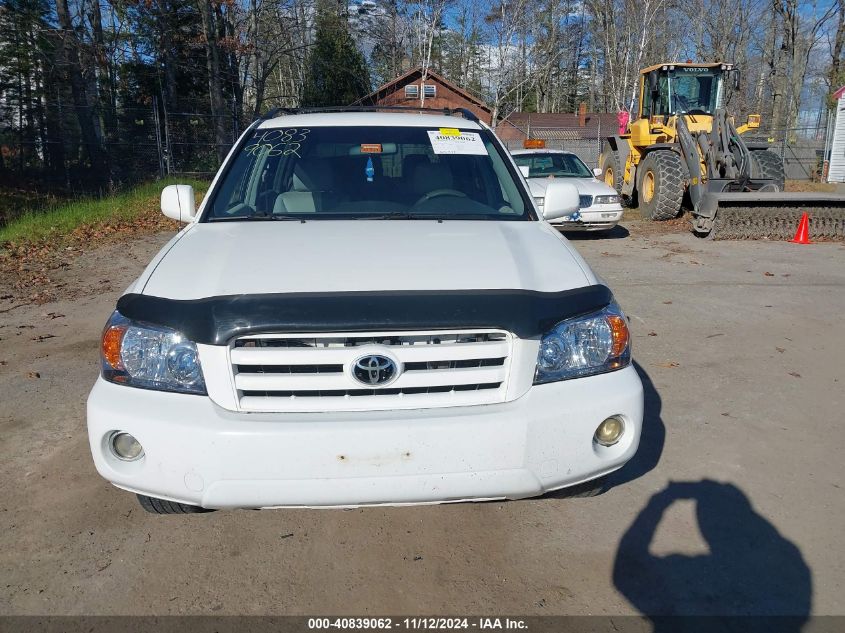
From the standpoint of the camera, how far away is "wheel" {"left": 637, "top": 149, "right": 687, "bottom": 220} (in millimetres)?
12406

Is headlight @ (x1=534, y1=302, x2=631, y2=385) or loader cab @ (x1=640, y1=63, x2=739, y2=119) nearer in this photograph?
headlight @ (x1=534, y1=302, x2=631, y2=385)

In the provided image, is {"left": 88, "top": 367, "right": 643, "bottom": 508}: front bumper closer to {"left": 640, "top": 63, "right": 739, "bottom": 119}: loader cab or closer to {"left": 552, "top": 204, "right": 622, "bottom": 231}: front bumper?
{"left": 552, "top": 204, "right": 622, "bottom": 231}: front bumper

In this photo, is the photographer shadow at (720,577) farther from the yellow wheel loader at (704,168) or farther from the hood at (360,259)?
the yellow wheel loader at (704,168)

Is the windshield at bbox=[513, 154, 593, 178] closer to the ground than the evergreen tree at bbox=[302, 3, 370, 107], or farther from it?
closer to the ground

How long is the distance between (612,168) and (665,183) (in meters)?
4.25

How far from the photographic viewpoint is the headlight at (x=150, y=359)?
7.54 ft

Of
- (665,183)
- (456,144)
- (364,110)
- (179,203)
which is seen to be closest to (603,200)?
(665,183)

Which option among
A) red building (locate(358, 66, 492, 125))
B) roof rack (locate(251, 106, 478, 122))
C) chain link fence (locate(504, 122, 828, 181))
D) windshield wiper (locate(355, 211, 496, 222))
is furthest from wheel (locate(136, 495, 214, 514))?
red building (locate(358, 66, 492, 125))

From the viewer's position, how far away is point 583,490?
2551mm

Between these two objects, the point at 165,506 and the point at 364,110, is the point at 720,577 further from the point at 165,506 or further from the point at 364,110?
the point at 364,110

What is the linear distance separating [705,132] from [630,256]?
445cm

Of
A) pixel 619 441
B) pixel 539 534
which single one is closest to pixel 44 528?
pixel 539 534

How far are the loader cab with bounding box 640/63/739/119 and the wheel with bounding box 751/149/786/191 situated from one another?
1391mm

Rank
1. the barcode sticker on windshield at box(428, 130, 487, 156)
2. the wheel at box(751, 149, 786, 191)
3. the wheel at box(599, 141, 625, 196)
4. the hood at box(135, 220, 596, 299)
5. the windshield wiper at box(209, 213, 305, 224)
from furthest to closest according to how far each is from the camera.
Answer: the wheel at box(599, 141, 625, 196) < the wheel at box(751, 149, 786, 191) < the barcode sticker on windshield at box(428, 130, 487, 156) < the windshield wiper at box(209, 213, 305, 224) < the hood at box(135, 220, 596, 299)
